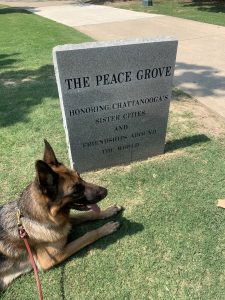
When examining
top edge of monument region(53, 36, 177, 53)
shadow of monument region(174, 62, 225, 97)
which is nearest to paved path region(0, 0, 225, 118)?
shadow of monument region(174, 62, 225, 97)

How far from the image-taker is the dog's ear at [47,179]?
278 centimetres

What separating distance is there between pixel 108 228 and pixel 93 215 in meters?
0.28

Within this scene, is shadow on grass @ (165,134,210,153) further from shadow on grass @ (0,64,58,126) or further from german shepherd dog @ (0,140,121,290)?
shadow on grass @ (0,64,58,126)

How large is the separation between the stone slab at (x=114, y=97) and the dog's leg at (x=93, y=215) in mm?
940

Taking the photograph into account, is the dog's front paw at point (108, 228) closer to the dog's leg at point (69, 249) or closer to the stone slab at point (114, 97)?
the dog's leg at point (69, 249)

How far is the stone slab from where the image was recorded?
13.4 ft

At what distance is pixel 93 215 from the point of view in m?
4.20

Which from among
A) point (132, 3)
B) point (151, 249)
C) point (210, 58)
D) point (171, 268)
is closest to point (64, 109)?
point (151, 249)

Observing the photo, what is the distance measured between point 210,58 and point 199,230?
650 cm

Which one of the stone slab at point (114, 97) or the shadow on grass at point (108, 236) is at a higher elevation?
the stone slab at point (114, 97)

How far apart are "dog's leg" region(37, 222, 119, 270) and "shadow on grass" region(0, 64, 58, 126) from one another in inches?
131

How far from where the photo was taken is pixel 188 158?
526cm

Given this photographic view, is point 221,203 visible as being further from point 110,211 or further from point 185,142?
point 185,142

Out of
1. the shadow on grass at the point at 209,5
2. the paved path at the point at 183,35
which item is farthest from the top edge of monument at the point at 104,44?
the shadow on grass at the point at 209,5
